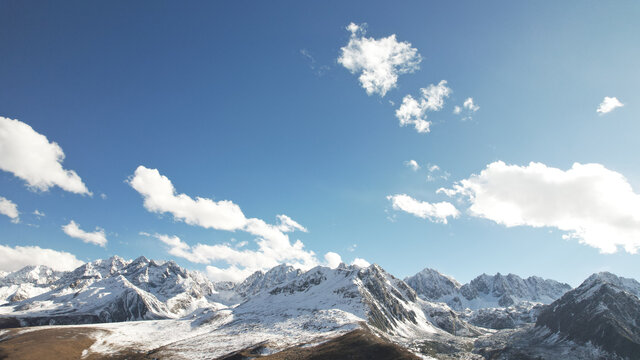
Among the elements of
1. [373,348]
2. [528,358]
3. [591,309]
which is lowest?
[528,358]

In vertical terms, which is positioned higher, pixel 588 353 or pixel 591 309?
pixel 591 309

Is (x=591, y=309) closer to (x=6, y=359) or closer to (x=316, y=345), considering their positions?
(x=316, y=345)

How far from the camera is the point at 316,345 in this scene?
3595 inches

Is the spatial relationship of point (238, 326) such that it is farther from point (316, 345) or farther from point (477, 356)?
point (477, 356)

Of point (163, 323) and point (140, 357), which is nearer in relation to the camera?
point (140, 357)

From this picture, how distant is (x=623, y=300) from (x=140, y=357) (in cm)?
24628

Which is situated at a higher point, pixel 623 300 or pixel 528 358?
pixel 623 300

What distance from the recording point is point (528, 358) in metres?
135

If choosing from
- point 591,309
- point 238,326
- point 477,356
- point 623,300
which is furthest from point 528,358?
point 238,326

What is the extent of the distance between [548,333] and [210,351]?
204478mm

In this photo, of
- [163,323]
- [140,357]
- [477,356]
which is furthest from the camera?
[163,323]

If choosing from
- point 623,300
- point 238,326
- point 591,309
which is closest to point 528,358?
point 591,309

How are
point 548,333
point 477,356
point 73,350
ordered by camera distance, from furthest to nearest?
point 548,333
point 477,356
point 73,350

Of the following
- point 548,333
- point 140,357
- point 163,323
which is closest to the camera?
point 140,357
